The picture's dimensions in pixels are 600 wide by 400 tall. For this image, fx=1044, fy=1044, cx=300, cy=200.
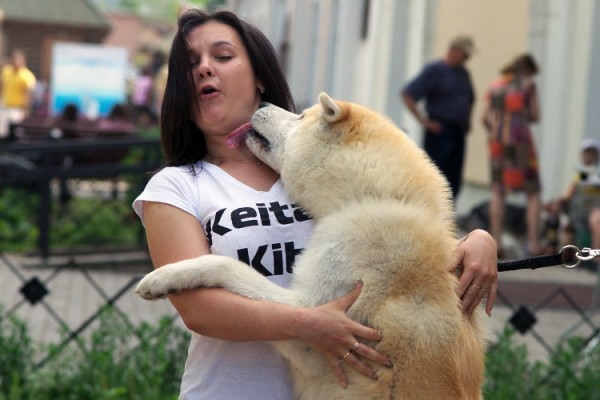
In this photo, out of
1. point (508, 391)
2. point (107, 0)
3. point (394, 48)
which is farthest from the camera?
point (107, 0)

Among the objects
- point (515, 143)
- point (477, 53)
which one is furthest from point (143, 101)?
point (515, 143)

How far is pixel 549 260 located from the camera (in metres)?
3.15

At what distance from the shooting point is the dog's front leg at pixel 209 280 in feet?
9.07

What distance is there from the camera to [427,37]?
14.0m

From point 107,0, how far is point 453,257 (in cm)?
16164

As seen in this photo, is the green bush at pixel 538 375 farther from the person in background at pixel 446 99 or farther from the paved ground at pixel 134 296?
the person in background at pixel 446 99

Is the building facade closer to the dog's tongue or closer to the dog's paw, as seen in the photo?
the dog's tongue

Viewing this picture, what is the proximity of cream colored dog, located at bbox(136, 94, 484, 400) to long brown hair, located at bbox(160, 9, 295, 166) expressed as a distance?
0.59ft

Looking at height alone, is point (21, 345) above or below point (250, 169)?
below

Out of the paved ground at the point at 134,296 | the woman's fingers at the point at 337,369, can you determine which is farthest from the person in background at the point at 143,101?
the woman's fingers at the point at 337,369

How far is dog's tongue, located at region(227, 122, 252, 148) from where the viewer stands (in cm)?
313

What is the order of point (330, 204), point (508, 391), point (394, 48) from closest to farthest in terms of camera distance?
point (330, 204) → point (508, 391) → point (394, 48)

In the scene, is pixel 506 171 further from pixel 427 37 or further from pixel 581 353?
pixel 581 353

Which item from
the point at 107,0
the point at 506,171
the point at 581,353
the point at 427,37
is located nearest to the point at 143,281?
the point at 581,353
